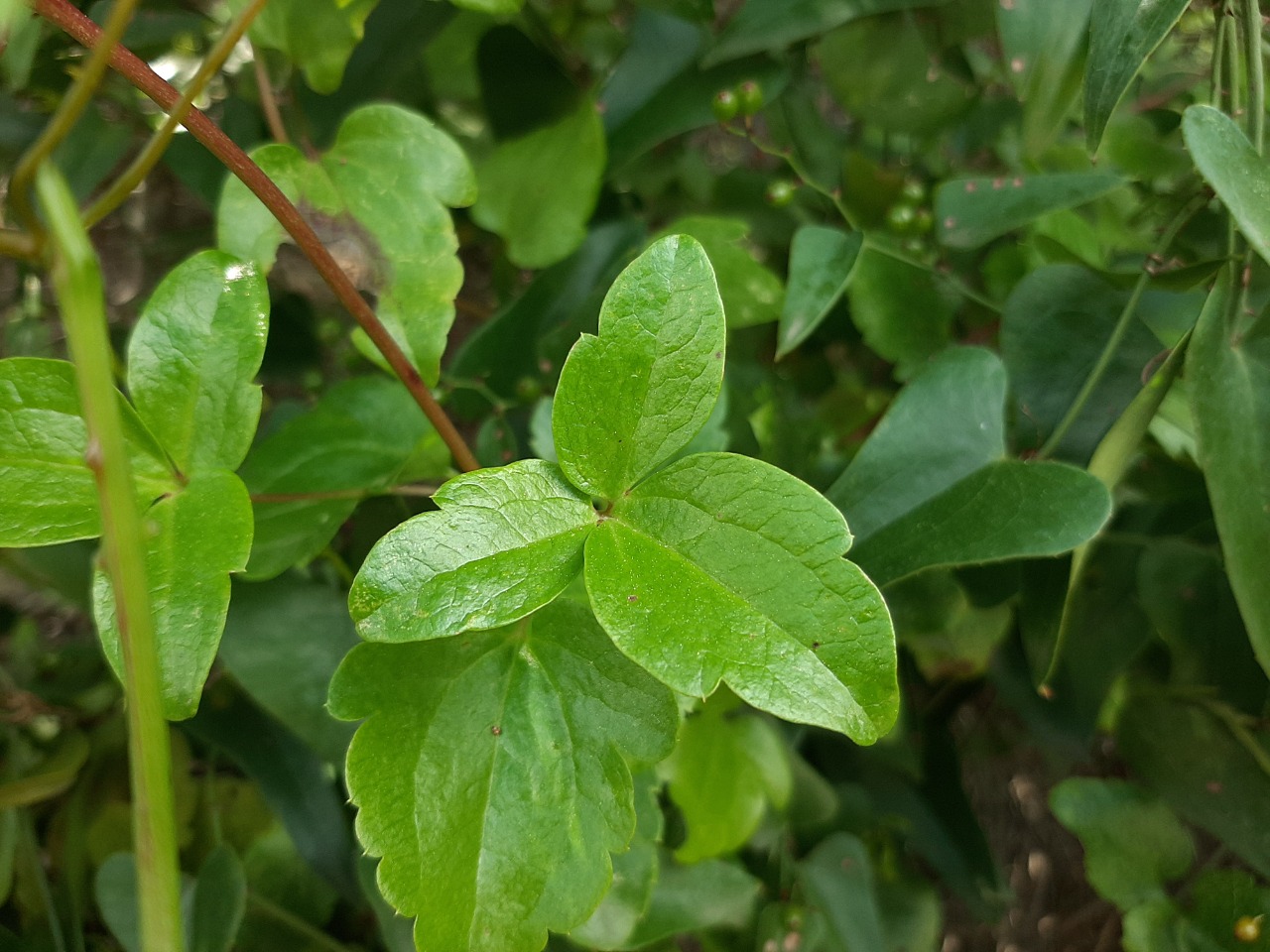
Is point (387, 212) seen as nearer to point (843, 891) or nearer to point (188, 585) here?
point (188, 585)

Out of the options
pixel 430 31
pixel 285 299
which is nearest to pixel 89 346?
pixel 430 31

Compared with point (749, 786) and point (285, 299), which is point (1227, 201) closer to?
point (749, 786)

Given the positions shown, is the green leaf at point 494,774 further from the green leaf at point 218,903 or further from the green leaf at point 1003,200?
the green leaf at point 1003,200

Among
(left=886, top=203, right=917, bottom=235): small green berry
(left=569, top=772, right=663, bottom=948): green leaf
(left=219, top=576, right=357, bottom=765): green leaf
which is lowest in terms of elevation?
(left=569, top=772, right=663, bottom=948): green leaf

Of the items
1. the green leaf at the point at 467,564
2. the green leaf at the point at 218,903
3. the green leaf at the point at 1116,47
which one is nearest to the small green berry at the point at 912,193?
the green leaf at the point at 1116,47

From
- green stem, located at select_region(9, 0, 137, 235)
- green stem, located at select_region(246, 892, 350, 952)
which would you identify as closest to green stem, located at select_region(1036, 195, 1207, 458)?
green stem, located at select_region(9, 0, 137, 235)

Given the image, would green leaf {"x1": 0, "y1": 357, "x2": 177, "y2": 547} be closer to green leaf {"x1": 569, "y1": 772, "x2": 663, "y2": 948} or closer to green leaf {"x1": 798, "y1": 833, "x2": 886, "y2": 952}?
green leaf {"x1": 569, "y1": 772, "x2": 663, "y2": 948}
